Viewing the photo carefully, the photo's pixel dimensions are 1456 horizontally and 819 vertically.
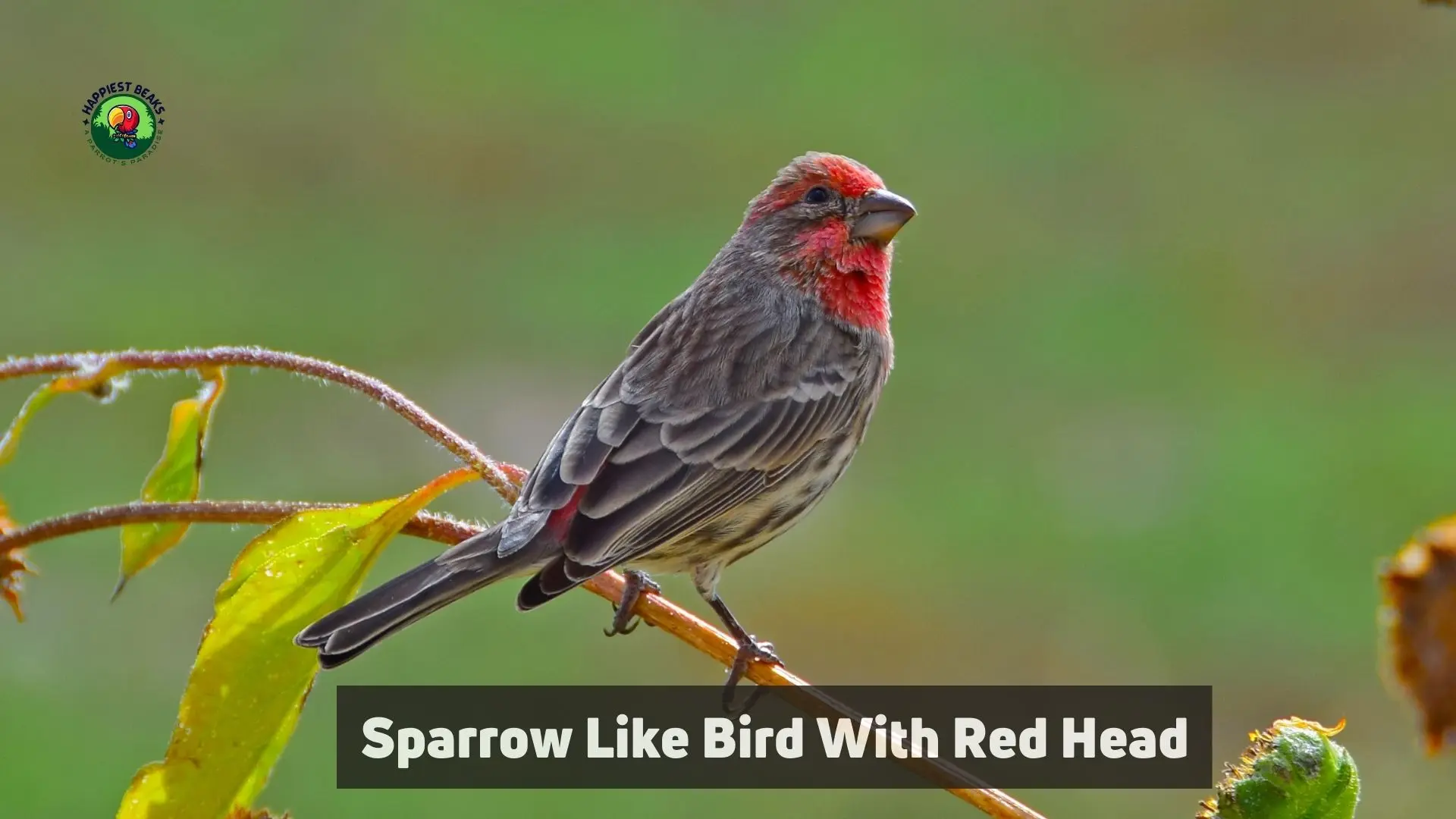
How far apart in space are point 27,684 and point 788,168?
9.52 meters

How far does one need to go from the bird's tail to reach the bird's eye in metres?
1.32

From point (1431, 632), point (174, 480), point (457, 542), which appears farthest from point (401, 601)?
point (1431, 632)

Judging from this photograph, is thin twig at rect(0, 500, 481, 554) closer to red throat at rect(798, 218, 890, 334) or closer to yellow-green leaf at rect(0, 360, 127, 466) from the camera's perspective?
yellow-green leaf at rect(0, 360, 127, 466)

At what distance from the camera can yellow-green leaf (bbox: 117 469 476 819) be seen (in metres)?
2.23

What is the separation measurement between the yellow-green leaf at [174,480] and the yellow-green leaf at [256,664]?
1.06 ft

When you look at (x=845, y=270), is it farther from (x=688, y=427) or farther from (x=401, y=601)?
(x=401, y=601)

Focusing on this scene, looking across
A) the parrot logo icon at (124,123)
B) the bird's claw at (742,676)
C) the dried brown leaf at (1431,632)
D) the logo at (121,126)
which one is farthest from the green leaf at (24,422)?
the parrot logo icon at (124,123)

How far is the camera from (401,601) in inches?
112

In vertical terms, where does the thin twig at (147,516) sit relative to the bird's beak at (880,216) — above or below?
below

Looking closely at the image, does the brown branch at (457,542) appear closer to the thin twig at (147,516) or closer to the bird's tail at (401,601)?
the thin twig at (147,516)

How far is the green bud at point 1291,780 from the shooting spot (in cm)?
192

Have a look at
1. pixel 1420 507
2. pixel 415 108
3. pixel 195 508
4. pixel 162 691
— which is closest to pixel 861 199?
pixel 195 508

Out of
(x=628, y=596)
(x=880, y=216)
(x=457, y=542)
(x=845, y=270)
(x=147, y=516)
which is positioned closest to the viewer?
(x=147, y=516)

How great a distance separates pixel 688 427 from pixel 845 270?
2.08 feet
